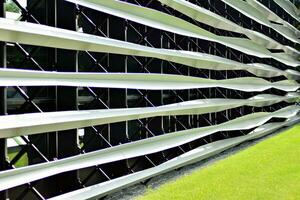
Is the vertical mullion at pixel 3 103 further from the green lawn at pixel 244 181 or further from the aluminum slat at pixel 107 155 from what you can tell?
the green lawn at pixel 244 181

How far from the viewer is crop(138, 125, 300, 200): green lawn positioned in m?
6.04

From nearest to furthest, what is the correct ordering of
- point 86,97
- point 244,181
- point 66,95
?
point 66,95, point 86,97, point 244,181

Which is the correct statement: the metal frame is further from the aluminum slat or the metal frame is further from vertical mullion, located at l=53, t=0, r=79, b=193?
the aluminum slat

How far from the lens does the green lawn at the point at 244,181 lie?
19.8ft

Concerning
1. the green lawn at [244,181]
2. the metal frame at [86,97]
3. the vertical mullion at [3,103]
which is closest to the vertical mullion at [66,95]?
the metal frame at [86,97]

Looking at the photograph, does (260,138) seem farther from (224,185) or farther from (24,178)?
(24,178)

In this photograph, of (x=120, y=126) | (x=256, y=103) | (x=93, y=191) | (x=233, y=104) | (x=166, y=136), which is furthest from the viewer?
(x=256, y=103)

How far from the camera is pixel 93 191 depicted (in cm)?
562

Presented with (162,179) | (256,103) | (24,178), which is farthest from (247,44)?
(24,178)

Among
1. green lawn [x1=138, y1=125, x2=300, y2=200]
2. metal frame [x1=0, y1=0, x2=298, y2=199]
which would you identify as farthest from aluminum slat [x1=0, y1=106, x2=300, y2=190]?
green lawn [x1=138, y1=125, x2=300, y2=200]

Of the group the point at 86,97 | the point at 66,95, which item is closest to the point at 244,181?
the point at 86,97

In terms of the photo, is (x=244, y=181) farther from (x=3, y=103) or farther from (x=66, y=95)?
(x=3, y=103)

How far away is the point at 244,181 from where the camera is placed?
6.82m

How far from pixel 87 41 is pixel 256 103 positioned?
8.34 metres
